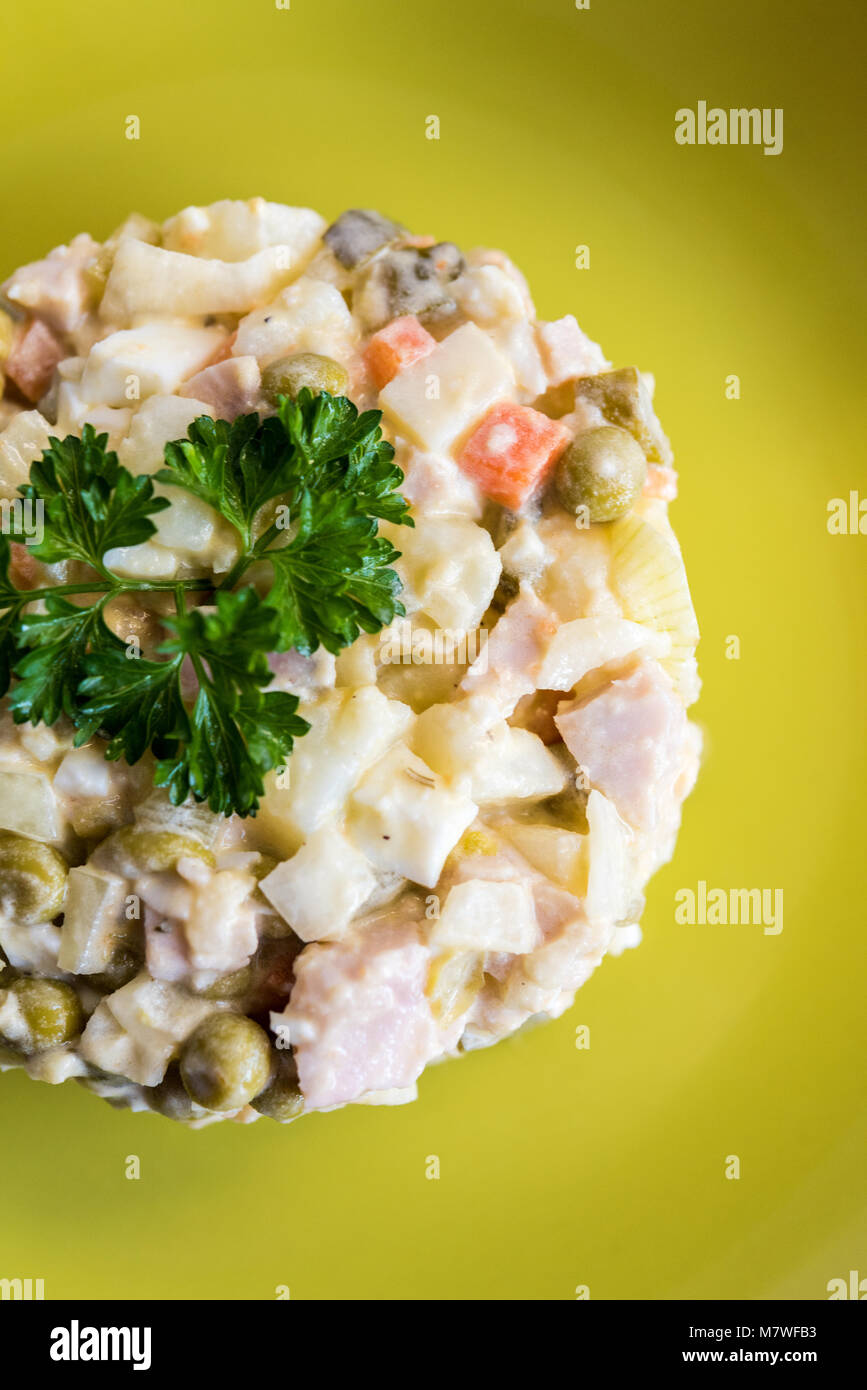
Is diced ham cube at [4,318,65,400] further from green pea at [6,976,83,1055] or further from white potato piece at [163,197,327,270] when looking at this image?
green pea at [6,976,83,1055]

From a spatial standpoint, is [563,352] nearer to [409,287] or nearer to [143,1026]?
[409,287]

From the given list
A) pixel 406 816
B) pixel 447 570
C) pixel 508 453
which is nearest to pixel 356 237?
pixel 508 453

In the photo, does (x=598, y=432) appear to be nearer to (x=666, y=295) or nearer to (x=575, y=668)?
(x=575, y=668)

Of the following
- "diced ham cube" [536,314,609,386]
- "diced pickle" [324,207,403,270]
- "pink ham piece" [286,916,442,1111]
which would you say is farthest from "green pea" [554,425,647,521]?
"pink ham piece" [286,916,442,1111]

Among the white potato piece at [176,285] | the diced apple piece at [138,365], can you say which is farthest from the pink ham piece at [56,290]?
the diced apple piece at [138,365]
